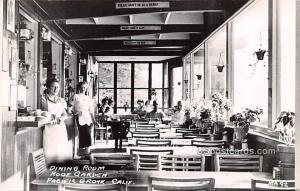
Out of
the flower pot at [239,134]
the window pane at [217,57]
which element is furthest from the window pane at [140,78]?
the window pane at [217,57]

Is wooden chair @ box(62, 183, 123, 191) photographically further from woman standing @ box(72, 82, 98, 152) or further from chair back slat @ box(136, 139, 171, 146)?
woman standing @ box(72, 82, 98, 152)

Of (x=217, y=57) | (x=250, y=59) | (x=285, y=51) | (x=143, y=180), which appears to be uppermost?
(x=217, y=57)

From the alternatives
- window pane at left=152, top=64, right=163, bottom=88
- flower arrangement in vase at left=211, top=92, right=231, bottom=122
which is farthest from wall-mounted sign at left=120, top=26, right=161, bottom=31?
flower arrangement in vase at left=211, top=92, right=231, bottom=122

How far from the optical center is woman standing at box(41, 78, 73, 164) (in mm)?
4070

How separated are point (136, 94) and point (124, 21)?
812 mm

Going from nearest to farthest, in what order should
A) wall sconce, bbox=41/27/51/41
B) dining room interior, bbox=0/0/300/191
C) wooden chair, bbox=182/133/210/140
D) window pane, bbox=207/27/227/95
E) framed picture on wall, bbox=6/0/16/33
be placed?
dining room interior, bbox=0/0/300/191, framed picture on wall, bbox=6/0/16/33, wall sconce, bbox=41/27/51/41, wooden chair, bbox=182/133/210/140, window pane, bbox=207/27/227/95

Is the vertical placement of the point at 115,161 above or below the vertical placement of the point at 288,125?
below

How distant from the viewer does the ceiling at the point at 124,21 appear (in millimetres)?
3361

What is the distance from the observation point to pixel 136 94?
4.67 meters

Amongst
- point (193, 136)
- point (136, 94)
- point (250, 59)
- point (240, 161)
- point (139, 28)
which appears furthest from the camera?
point (250, 59)

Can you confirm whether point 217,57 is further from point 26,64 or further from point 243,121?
point 26,64

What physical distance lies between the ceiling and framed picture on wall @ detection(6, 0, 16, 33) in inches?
6.5

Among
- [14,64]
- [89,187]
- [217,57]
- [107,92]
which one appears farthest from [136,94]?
[217,57]

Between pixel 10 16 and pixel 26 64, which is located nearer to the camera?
pixel 10 16
